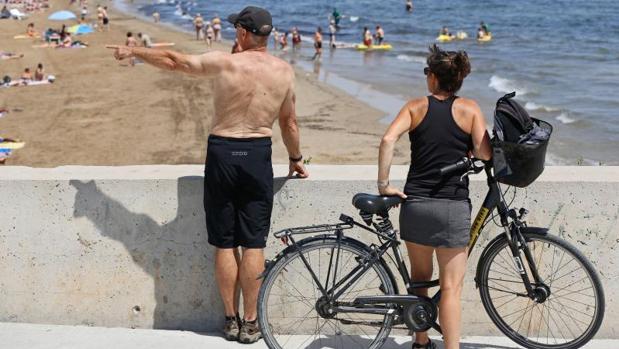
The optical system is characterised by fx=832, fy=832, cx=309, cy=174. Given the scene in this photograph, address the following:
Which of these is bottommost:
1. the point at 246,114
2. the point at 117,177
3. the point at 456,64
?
the point at 117,177

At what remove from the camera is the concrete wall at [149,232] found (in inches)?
178

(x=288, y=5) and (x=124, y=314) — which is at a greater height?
(x=124, y=314)

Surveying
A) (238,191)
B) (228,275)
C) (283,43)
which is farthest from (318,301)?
(283,43)

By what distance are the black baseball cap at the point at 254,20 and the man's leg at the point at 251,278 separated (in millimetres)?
1171

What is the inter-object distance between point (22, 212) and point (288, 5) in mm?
67537

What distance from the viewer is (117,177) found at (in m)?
4.64

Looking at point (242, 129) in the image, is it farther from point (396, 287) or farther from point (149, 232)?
point (396, 287)

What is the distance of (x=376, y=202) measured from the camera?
13.3 feet

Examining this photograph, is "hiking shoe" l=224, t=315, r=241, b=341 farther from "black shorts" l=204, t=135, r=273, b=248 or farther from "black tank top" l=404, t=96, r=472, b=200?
"black tank top" l=404, t=96, r=472, b=200

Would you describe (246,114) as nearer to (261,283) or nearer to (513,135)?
(261,283)

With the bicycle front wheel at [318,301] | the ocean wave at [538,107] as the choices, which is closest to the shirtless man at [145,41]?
the ocean wave at [538,107]

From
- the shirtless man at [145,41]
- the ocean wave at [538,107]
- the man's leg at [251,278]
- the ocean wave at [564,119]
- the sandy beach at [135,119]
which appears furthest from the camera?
the shirtless man at [145,41]

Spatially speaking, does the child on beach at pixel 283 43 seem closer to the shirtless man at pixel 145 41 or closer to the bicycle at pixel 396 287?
the shirtless man at pixel 145 41

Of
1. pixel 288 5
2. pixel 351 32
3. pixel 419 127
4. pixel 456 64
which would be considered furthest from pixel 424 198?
pixel 288 5
